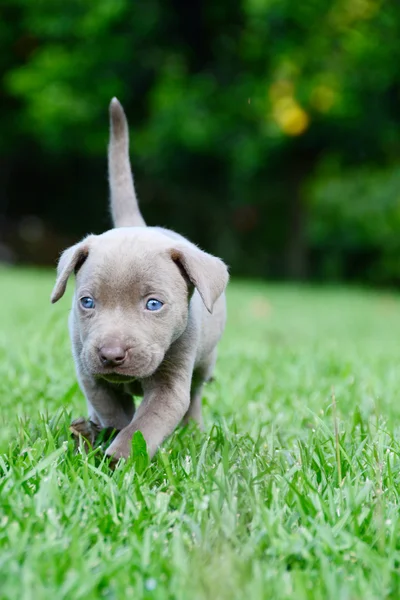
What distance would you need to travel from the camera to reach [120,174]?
12.1 ft

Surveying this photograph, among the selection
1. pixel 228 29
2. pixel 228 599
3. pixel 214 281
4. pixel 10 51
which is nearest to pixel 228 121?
pixel 228 29

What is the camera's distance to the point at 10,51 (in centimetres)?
2223

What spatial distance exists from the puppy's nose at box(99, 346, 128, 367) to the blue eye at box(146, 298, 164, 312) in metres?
0.20

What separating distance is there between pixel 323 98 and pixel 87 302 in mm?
14209

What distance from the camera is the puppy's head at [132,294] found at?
249 cm

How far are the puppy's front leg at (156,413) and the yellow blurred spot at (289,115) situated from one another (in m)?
14.0

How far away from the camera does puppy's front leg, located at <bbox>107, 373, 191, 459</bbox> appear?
8.48 feet

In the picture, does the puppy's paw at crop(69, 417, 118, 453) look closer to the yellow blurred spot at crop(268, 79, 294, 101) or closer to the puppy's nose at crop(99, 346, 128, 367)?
the puppy's nose at crop(99, 346, 128, 367)

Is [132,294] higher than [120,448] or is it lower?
higher

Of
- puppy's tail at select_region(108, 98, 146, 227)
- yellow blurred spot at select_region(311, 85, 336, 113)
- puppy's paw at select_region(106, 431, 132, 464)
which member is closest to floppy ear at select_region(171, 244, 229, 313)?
puppy's paw at select_region(106, 431, 132, 464)

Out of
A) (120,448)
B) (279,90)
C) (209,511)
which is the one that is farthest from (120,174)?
(279,90)

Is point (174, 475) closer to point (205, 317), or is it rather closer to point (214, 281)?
point (214, 281)

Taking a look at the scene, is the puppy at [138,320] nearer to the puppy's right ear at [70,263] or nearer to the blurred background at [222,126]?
the puppy's right ear at [70,263]

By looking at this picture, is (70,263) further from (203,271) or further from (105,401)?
(105,401)
